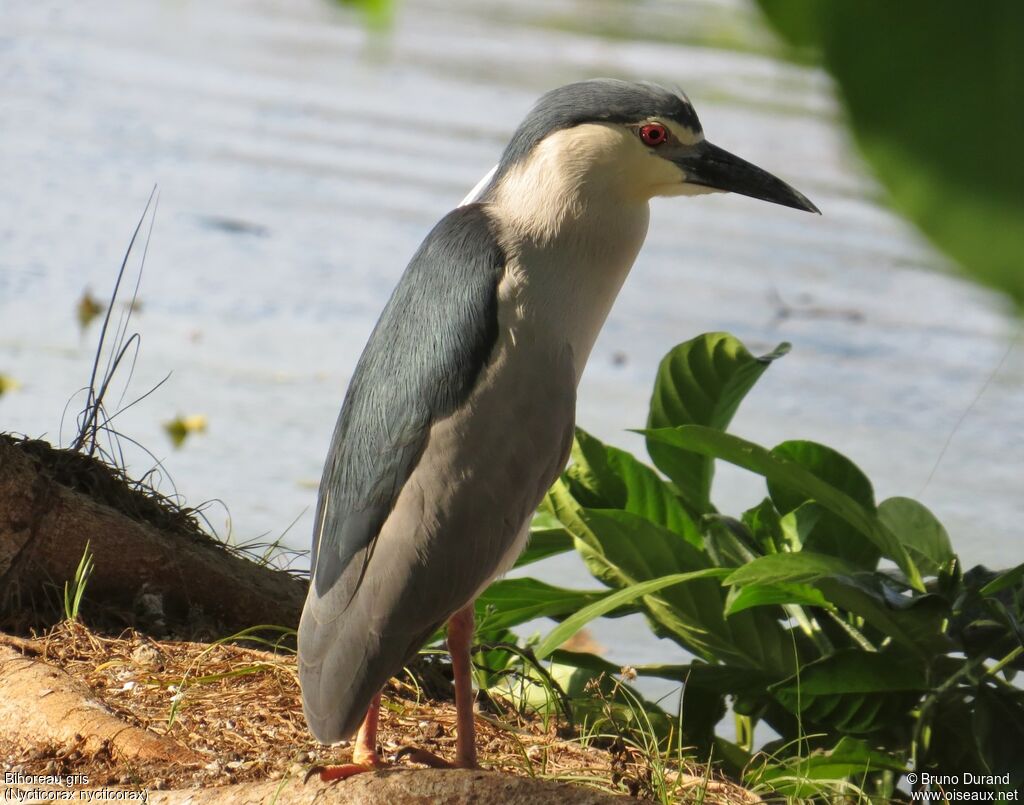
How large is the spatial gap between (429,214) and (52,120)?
190 cm

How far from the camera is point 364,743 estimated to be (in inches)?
56.4

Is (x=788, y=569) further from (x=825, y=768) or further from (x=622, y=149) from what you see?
(x=622, y=149)

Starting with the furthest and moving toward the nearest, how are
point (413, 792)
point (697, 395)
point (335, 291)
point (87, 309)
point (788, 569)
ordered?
point (335, 291) → point (87, 309) → point (697, 395) → point (788, 569) → point (413, 792)

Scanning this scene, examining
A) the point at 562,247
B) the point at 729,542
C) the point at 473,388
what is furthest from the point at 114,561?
the point at 729,542

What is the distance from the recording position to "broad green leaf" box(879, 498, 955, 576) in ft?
6.31

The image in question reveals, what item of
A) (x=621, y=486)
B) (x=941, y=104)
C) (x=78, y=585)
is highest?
(x=941, y=104)

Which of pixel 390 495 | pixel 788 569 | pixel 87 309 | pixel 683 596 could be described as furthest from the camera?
pixel 87 309

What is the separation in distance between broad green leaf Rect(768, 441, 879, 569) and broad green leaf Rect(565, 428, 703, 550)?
20 cm

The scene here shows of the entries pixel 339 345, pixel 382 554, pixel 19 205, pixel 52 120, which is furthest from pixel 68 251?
pixel 382 554

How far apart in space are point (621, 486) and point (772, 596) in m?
0.44

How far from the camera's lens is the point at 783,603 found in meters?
1.80

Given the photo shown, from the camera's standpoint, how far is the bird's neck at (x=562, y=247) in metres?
1.47

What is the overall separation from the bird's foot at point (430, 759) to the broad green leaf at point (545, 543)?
1.93 feet

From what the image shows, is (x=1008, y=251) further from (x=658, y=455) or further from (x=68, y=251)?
(x=68, y=251)
